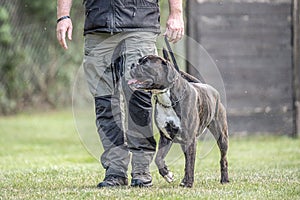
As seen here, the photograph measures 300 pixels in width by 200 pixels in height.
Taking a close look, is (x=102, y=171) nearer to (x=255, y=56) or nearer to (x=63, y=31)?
(x=63, y=31)

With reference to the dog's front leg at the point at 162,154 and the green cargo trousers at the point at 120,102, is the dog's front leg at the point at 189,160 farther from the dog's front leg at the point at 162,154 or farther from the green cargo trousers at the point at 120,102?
the green cargo trousers at the point at 120,102

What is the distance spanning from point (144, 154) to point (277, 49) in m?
5.61

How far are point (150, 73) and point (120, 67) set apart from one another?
46cm

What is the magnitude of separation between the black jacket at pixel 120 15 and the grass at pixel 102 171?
3.90 ft

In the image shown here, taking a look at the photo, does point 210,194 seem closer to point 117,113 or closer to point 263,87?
point 117,113

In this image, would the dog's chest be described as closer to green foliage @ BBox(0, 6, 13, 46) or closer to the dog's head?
the dog's head

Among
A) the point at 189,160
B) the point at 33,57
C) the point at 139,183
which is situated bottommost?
the point at 33,57

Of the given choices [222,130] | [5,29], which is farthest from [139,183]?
[5,29]

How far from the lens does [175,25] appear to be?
18.0 ft

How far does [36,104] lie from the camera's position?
1562 centimetres

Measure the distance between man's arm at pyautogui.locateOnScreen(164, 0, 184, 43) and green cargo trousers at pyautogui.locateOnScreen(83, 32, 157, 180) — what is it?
195 mm

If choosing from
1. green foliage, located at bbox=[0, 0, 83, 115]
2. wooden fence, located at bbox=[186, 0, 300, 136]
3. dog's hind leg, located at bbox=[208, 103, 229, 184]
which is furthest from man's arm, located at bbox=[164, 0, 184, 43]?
green foliage, located at bbox=[0, 0, 83, 115]

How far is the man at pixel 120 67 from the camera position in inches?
217

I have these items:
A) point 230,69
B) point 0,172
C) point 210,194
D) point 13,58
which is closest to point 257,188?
point 210,194
